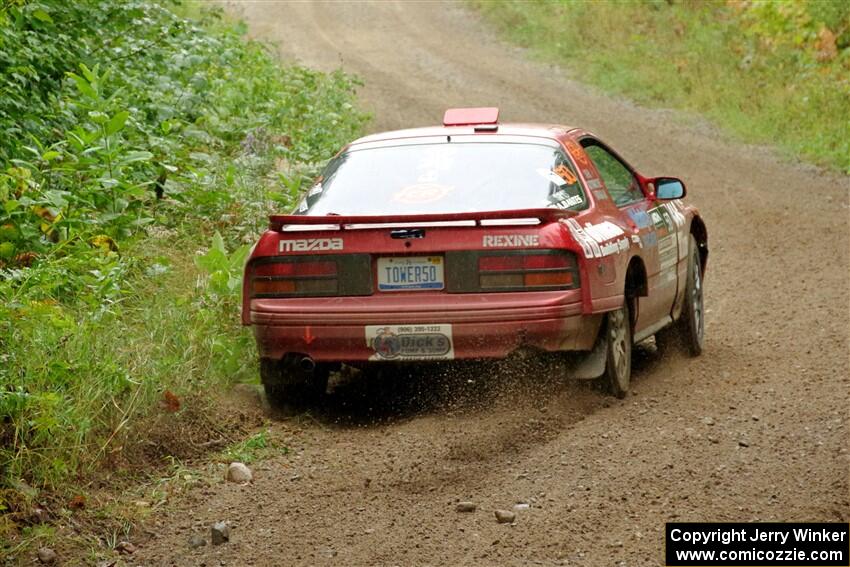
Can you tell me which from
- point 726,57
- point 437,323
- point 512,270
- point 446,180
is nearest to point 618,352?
point 512,270

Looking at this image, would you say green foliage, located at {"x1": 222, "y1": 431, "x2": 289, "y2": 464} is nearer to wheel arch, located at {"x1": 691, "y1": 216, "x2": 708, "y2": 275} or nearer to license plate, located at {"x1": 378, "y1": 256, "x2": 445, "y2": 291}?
license plate, located at {"x1": 378, "y1": 256, "x2": 445, "y2": 291}

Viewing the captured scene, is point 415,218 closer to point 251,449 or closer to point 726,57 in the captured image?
point 251,449

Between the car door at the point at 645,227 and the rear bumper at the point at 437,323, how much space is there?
1.14 m

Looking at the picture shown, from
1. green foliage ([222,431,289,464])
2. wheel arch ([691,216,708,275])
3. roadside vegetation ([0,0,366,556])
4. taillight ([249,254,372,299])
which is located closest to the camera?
roadside vegetation ([0,0,366,556])

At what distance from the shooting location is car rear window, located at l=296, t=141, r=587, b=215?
23.5 feet

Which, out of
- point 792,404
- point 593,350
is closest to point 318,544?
point 593,350

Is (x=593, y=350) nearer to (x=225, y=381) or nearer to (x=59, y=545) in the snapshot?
(x=225, y=381)

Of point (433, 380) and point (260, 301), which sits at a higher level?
point (260, 301)

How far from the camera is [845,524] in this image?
506 centimetres

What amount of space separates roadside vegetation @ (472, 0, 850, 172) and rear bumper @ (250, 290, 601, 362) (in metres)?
12.0

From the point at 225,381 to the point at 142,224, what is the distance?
6.35 ft

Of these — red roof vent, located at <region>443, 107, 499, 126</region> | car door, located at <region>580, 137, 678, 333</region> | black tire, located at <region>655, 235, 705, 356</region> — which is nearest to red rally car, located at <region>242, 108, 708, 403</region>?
car door, located at <region>580, 137, 678, 333</region>

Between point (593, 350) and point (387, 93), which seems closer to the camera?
point (593, 350)

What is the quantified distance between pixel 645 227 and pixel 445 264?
1.78 metres
